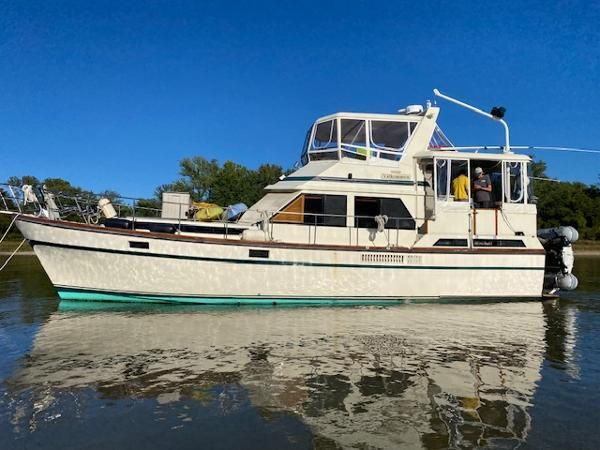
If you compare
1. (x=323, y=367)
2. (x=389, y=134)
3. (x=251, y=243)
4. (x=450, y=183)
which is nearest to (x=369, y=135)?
(x=389, y=134)

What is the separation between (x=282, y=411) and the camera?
5270 mm

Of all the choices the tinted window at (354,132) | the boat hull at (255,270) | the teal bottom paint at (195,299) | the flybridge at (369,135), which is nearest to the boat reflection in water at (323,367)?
the teal bottom paint at (195,299)

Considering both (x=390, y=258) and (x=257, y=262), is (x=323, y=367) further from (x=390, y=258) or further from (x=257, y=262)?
(x=390, y=258)

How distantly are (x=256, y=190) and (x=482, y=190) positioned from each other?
29699 millimetres

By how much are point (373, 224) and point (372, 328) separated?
3.92 meters

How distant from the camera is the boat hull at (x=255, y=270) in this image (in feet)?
36.6

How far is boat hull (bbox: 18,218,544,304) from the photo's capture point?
1116 centimetres

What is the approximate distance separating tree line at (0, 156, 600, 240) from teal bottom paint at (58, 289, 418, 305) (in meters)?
27.4

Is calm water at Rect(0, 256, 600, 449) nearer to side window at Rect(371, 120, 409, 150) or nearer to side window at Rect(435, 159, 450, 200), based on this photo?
side window at Rect(435, 159, 450, 200)

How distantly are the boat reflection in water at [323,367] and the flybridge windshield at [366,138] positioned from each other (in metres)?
4.70

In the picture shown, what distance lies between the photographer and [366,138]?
13.4 metres

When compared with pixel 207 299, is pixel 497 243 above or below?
above

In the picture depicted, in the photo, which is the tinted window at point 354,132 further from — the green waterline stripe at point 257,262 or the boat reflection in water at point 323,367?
the boat reflection in water at point 323,367

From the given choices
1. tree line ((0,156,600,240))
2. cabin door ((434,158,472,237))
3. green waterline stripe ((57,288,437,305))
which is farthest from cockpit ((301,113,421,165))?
tree line ((0,156,600,240))
